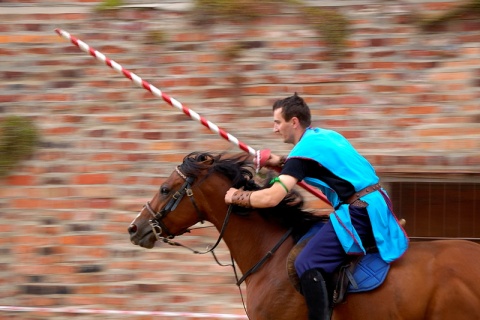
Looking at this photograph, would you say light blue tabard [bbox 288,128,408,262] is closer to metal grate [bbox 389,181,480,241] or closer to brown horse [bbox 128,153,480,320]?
brown horse [bbox 128,153,480,320]

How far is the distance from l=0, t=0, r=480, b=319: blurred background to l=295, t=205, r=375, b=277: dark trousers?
1.99 meters

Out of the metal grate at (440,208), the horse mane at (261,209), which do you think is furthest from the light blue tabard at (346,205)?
the metal grate at (440,208)

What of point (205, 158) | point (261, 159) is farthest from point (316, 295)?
point (205, 158)

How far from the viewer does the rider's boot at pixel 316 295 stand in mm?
5266

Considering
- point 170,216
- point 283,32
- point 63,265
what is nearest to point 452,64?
point 283,32

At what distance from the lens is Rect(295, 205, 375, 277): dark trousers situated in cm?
534

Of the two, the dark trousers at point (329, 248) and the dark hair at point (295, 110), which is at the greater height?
the dark hair at point (295, 110)

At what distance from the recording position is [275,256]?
18.8ft

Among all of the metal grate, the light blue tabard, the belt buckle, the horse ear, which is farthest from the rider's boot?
the metal grate

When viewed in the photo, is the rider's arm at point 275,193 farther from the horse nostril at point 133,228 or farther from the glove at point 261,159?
the horse nostril at point 133,228

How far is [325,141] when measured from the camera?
17.6 feet

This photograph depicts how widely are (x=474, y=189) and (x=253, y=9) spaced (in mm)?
2630

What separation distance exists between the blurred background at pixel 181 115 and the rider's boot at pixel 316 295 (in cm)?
213

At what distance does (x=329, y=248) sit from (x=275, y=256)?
500mm
